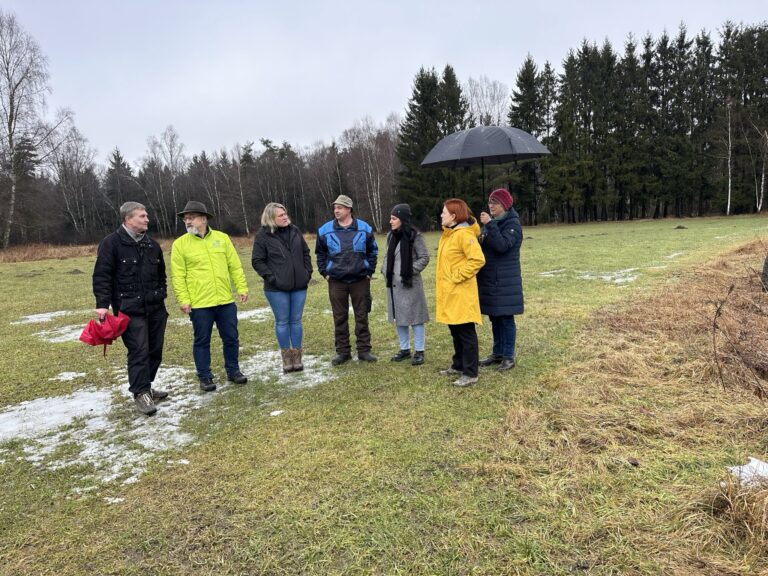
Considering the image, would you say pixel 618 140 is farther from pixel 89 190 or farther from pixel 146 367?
pixel 89 190

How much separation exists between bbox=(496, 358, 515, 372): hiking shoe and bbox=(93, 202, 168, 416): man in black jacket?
337cm

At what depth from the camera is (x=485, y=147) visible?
500cm

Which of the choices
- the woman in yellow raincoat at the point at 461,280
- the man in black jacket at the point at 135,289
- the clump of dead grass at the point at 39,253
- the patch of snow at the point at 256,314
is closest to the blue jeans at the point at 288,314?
the man in black jacket at the point at 135,289

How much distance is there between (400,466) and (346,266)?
268 cm

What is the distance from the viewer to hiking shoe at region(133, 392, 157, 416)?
4223 mm

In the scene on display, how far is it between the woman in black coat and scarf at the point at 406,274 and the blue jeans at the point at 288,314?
1.02 m

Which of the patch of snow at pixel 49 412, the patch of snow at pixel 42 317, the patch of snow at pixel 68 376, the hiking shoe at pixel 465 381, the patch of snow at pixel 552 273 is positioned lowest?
the hiking shoe at pixel 465 381

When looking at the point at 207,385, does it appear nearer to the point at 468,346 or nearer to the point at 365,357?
the point at 365,357

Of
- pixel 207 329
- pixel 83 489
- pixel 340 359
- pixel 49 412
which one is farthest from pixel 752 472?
pixel 49 412

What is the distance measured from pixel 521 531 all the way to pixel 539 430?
1139 mm

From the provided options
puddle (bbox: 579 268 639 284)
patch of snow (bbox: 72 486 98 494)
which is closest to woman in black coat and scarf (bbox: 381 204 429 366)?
patch of snow (bbox: 72 486 98 494)

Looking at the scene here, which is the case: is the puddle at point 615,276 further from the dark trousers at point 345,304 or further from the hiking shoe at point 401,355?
the dark trousers at point 345,304

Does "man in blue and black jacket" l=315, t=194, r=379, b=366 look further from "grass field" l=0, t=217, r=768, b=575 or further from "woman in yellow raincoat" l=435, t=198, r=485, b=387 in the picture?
"woman in yellow raincoat" l=435, t=198, r=485, b=387

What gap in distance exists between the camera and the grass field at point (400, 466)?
2.29 metres
